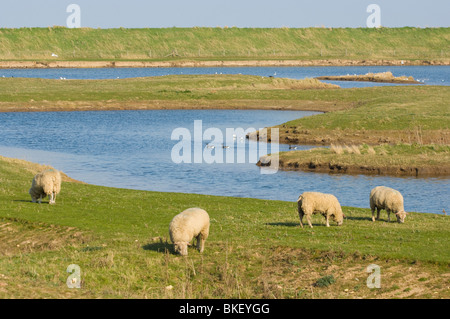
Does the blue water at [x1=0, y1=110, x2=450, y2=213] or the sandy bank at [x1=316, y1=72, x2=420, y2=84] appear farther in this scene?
the sandy bank at [x1=316, y1=72, x2=420, y2=84]

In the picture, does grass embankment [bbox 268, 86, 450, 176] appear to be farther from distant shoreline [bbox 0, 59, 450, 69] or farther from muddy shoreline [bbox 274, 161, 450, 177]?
distant shoreline [bbox 0, 59, 450, 69]

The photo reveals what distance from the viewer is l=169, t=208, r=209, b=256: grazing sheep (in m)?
20.5

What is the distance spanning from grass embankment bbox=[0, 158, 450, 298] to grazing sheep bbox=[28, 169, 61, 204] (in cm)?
54

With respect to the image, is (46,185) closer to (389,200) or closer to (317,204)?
(317,204)

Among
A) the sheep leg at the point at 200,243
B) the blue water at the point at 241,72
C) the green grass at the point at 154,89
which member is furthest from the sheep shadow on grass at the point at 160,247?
the blue water at the point at 241,72

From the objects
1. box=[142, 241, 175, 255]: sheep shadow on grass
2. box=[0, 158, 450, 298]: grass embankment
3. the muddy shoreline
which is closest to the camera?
box=[0, 158, 450, 298]: grass embankment

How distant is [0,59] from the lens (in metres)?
174

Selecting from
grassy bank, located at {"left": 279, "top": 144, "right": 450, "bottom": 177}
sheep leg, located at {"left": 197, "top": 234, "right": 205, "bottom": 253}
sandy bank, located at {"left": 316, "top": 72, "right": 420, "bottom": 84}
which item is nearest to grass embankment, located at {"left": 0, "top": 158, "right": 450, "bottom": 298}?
sheep leg, located at {"left": 197, "top": 234, "right": 205, "bottom": 253}

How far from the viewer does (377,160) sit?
168 ft

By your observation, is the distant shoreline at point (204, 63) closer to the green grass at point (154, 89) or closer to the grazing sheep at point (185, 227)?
the green grass at point (154, 89)

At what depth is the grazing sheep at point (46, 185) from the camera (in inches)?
1160
